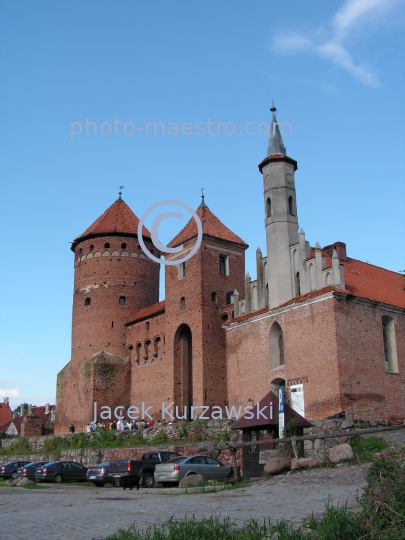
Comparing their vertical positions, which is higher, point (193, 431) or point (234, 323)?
point (234, 323)

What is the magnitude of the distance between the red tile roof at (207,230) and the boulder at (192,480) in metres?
19.3

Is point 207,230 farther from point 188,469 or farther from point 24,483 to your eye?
point 188,469

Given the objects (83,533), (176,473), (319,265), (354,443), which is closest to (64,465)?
(176,473)

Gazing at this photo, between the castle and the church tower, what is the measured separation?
0.17 ft

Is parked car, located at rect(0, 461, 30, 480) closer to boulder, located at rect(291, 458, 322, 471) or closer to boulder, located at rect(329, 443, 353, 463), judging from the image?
boulder, located at rect(291, 458, 322, 471)

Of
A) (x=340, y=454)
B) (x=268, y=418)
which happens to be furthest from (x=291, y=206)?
(x=340, y=454)

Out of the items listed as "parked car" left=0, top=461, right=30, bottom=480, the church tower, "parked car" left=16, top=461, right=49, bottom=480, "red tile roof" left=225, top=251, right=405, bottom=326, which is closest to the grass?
"red tile roof" left=225, top=251, right=405, bottom=326

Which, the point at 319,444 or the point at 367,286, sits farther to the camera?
the point at 367,286

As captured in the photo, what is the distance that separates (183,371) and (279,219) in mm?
10477

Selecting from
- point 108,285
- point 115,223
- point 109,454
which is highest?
point 115,223

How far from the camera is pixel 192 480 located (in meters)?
17.4

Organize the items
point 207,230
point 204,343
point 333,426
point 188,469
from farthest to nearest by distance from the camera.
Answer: point 207,230 → point 204,343 → point 333,426 → point 188,469

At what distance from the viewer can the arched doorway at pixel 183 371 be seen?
33.7 meters

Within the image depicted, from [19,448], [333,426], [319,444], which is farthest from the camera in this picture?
[19,448]
